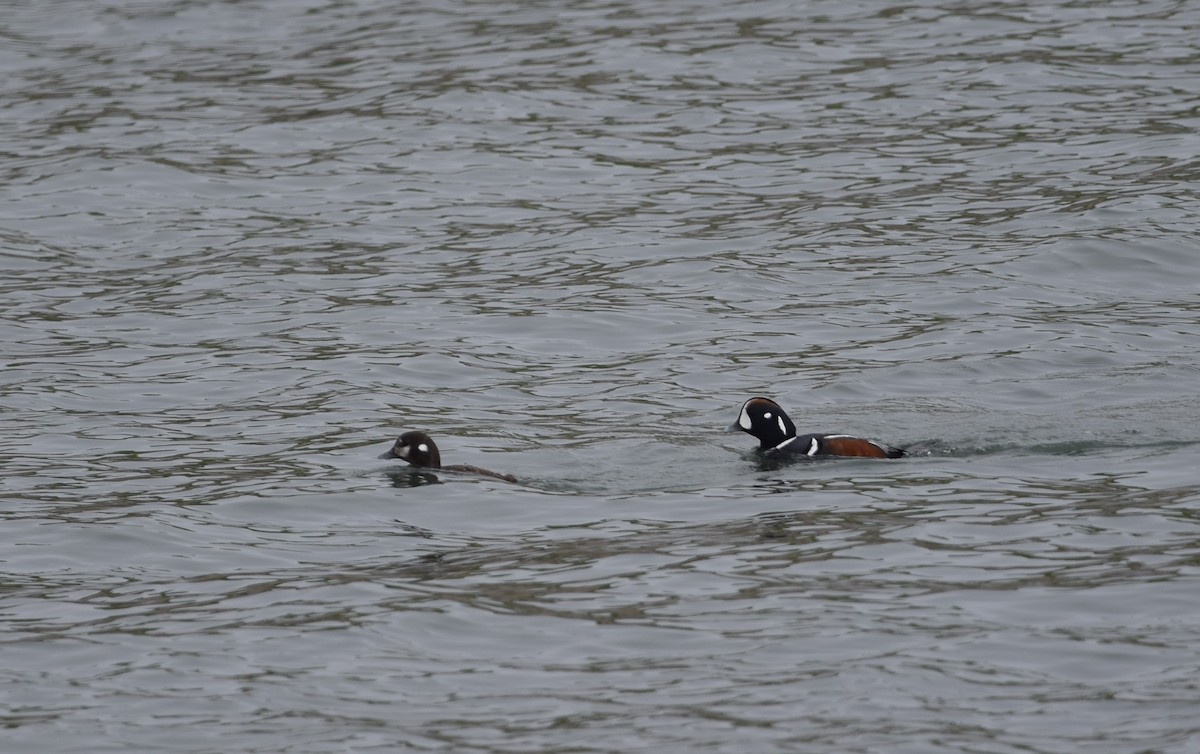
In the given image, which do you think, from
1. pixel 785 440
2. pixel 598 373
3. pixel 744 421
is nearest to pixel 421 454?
pixel 744 421

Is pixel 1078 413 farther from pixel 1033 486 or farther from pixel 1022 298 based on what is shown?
pixel 1022 298

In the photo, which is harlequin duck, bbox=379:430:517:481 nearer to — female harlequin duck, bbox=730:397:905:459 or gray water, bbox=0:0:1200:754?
gray water, bbox=0:0:1200:754

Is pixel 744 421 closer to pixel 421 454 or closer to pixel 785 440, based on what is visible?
pixel 785 440

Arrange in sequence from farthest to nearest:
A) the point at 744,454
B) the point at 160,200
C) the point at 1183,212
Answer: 1. the point at 160,200
2. the point at 1183,212
3. the point at 744,454

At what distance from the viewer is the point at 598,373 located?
15070 mm

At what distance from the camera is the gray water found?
8.58 metres

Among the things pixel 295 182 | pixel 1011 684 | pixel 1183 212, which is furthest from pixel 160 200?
pixel 1011 684

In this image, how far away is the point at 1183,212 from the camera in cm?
1841

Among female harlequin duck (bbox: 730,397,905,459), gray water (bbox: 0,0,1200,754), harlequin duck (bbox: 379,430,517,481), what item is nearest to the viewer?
gray water (bbox: 0,0,1200,754)

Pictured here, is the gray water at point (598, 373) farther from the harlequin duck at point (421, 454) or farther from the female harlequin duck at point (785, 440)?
the female harlequin duck at point (785, 440)

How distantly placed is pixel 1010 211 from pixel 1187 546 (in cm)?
943

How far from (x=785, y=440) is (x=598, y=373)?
2.70 m

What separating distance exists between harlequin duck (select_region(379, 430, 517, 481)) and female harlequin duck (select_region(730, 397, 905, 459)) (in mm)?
1870

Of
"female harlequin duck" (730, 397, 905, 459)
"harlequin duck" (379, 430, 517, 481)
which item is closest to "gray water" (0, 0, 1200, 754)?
"harlequin duck" (379, 430, 517, 481)
